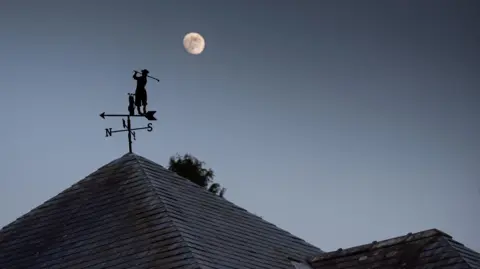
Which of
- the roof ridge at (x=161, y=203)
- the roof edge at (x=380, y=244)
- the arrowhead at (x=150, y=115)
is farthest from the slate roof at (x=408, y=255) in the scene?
the arrowhead at (x=150, y=115)

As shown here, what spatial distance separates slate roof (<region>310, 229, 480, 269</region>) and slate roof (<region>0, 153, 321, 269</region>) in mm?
748

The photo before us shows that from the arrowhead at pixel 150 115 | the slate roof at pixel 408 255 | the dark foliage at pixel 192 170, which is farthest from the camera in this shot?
the dark foliage at pixel 192 170

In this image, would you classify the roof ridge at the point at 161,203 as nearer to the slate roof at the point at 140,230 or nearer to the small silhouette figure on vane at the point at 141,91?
the slate roof at the point at 140,230

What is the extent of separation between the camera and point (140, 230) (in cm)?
1277

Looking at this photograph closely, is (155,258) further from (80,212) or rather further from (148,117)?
(148,117)

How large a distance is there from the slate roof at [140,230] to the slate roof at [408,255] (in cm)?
75

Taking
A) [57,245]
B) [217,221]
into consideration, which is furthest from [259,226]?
[57,245]

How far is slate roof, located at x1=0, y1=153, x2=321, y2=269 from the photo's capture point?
40.3ft

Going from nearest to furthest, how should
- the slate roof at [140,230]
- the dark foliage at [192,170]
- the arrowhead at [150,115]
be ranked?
the slate roof at [140,230] < the arrowhead at [150,115] < the dark foliage at [192,170]

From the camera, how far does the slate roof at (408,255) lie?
44.3 feet

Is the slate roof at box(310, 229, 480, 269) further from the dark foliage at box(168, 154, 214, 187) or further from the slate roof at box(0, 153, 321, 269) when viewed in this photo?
the dark foliage at box(168, 154, 214, 187)

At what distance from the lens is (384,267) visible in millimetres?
14109

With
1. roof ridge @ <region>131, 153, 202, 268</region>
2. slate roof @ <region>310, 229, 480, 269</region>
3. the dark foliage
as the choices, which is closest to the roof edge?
slate roof @ <region>310, 229, 480, 269</region>

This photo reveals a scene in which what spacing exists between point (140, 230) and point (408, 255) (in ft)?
14.0
